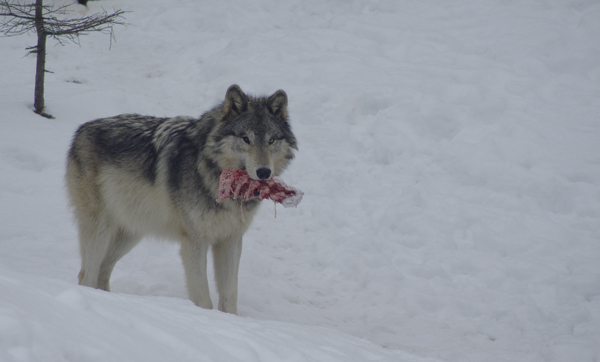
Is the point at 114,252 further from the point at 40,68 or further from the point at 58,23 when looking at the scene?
the point at 58,23

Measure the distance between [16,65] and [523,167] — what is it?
29.8 feet

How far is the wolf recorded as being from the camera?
3.97 metres

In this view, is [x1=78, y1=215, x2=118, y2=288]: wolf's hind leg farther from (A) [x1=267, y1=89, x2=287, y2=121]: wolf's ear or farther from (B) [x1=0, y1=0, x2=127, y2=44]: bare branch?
(B) [x1=0, y1=0, x2=127, y2=44]: bare branch

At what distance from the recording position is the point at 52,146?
6.71 m

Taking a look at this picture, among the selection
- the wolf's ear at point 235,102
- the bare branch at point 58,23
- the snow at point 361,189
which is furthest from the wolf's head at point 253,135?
the bare branch at point 58,23

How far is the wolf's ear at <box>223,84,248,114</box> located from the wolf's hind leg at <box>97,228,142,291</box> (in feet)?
5.58

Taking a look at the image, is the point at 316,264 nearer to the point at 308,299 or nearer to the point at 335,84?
the point at 308,299

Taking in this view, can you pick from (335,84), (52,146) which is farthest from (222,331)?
(335,84)

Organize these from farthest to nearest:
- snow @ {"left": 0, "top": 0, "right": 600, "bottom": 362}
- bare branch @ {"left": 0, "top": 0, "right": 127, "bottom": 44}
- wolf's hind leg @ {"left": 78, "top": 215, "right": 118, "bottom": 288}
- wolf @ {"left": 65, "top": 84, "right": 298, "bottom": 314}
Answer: bare branch @ {"left": 0, "top": 0, "right": 127, "bottom": 44}
wolf's hind leg @ {"left": 78, "top": 215, "right": 118, "bottom": 288}
wolf @ {"left": 65, "top": 84, "right": 298, "bottom": 314}
snow @ {"left": 0, "top": 0, "right": 600, "bottom": 362}

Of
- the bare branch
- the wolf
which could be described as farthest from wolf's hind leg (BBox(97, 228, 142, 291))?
the bare branch

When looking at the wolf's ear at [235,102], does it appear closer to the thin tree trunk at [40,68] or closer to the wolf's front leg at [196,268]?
the wolf's front leg at [196,268]

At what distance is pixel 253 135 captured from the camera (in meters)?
3.85

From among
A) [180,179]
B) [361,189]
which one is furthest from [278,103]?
Result: [361,189]

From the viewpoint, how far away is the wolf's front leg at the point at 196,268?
4.07 m
